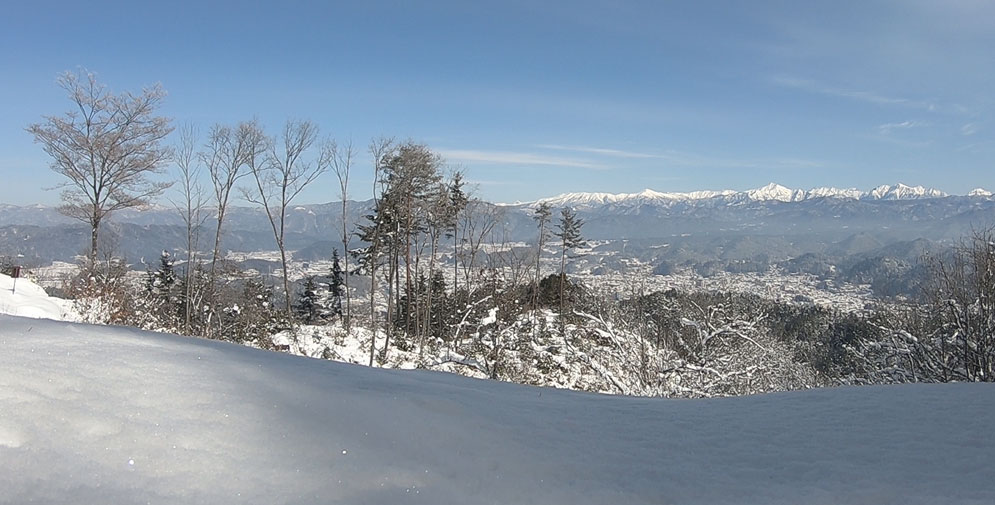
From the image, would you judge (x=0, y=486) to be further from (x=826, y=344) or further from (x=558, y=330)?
(x=826, y=344)

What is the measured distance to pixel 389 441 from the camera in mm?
2545

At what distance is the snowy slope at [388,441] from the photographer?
1.99 metres

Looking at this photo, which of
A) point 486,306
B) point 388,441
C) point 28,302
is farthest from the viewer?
point 486,306

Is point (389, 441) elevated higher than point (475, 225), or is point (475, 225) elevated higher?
point (475, 225)

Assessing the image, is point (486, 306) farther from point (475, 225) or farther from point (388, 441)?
point (388, 441)

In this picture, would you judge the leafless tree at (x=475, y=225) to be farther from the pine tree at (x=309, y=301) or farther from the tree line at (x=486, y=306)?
the pine tree at (x=309, y=301)

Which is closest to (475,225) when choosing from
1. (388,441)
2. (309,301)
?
(309,301)

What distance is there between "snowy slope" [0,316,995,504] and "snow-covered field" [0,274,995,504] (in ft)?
0.03

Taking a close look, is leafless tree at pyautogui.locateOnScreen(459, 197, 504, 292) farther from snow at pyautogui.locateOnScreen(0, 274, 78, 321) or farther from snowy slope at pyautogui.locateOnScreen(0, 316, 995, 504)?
snowy slope at pyautogui.locateOnScreen(0, 316, 995, 504)

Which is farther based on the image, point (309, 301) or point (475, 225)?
point (309, 301)

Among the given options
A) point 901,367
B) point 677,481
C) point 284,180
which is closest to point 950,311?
point 901,367

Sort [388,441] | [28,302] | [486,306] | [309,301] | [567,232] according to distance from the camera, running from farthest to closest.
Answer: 1. [309,301]
2. [567,232]
3. [486,306]
4. [28,302]
5. [388,441]

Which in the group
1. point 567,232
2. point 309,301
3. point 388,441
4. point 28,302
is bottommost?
point 309,301

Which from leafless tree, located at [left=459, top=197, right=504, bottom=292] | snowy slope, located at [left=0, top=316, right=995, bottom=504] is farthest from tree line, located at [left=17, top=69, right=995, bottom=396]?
snowy slope, located at [left=0, top=316, right=995, bottom=504]
